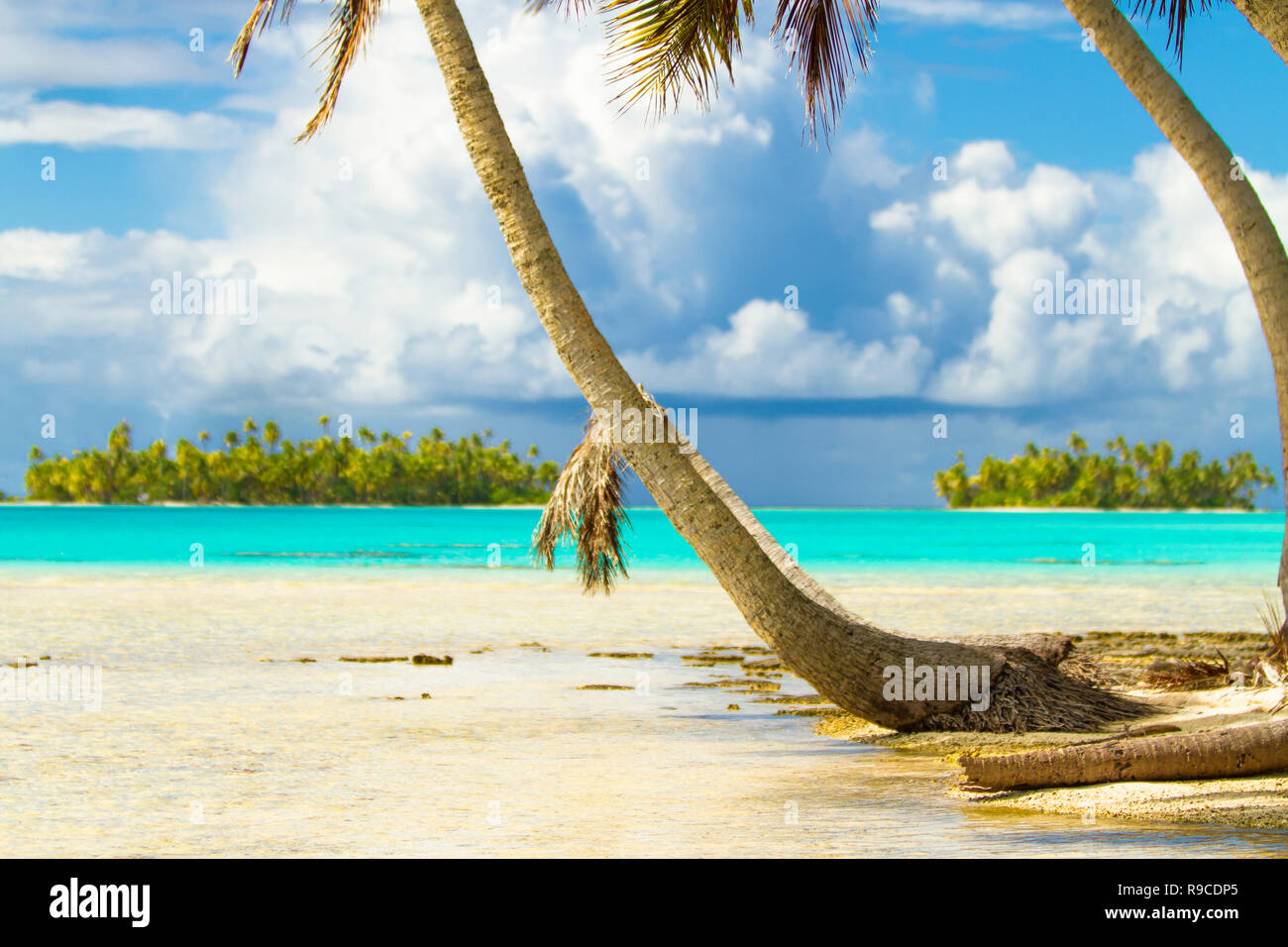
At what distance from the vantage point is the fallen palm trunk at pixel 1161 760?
671cm

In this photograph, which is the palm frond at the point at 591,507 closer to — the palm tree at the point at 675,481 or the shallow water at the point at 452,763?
the shallow water at the point at 452,763

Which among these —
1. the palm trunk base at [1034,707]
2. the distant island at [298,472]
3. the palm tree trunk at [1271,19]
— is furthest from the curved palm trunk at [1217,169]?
the distant island at [298,472]

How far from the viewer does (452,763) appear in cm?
852

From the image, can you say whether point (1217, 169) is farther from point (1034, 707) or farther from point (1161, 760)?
point (1161, 760)

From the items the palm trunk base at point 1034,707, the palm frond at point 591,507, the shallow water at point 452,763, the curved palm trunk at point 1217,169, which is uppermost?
the curved palm trunk at point 1217,169

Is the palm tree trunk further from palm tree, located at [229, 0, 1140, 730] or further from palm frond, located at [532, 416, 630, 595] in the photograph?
palm frond, located at [532, 416, 630, 595]

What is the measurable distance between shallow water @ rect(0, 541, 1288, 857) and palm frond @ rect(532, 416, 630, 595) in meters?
1.44

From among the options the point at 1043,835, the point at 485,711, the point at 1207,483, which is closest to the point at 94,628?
the point at 485,711

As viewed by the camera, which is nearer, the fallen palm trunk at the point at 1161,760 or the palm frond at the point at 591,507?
the fallen palm trunk at the point at 1161,760

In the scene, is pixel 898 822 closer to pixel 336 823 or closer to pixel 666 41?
pixel 336 823

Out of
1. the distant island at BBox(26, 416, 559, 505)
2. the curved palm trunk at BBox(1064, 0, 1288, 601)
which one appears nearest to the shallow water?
the curved palm trunk at BBox(1064, 0, 1288, 601)

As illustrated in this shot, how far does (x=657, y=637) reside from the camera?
18.2 m

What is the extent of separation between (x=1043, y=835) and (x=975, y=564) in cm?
3816

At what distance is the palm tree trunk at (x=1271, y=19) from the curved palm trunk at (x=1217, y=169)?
2424mm
